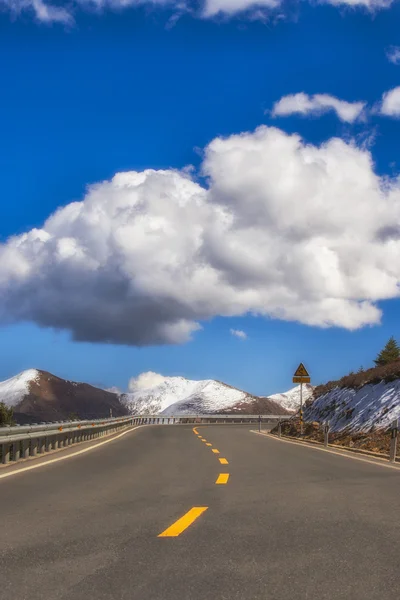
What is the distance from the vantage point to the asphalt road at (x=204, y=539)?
4906 millimetres

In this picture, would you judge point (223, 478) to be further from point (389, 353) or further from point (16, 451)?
point (389, 353)

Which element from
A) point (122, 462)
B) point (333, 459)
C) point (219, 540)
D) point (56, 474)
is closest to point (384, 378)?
point (333, 459)

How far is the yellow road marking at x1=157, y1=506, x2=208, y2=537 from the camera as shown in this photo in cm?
691

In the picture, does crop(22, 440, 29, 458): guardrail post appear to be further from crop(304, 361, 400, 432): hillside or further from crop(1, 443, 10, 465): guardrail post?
crop(304, 361, 400, 432): hillside

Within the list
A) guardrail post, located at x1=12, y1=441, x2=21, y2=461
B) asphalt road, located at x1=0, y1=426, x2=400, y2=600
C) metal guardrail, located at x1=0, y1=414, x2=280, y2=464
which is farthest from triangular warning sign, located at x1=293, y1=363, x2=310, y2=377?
asphalt road, located at x1=0, y1=426, x2=400, y2=600

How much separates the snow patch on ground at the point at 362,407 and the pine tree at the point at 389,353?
16119 mm

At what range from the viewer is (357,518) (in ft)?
25.3

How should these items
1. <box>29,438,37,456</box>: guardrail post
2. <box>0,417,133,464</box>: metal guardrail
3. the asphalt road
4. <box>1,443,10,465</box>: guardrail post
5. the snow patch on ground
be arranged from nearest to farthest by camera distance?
the asphalt road < <box>1,443,10,465</box>: guardrail post < <box>0,417,133,464</box>: metal guardrail < <box>29,438,37,456</box>: guardrail post < the snow patch on ground

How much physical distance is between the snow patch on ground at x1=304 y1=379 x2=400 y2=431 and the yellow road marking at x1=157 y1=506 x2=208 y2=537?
21201 mm

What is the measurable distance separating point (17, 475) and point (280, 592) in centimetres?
1025

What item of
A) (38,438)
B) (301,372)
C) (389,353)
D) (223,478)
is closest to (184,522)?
(223,478)

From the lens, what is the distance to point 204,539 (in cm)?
657

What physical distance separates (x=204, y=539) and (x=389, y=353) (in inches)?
2195

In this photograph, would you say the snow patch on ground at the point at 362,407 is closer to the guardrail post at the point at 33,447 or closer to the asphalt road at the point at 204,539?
the guardrail post at the point at 33,447
